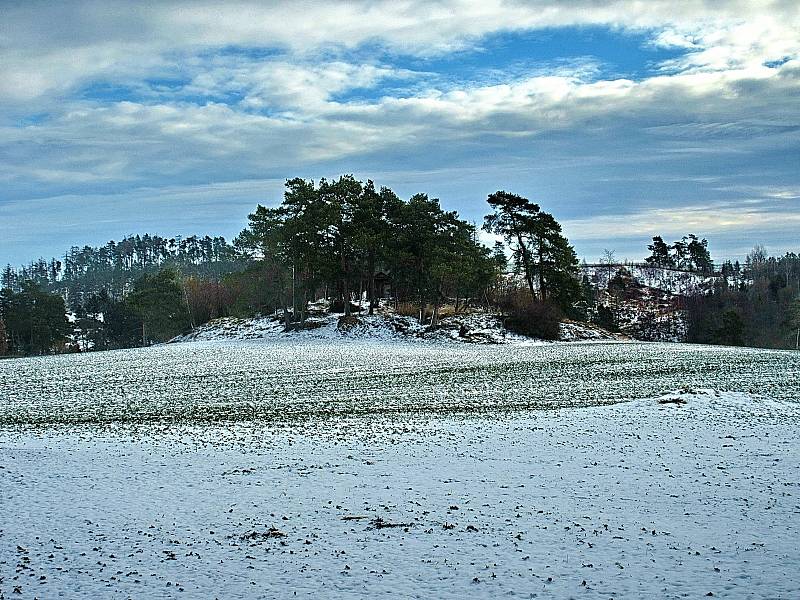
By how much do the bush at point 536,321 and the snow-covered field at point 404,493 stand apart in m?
31.8

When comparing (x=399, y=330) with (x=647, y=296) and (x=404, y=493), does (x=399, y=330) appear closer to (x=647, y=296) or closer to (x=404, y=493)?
(x=404, y=493)

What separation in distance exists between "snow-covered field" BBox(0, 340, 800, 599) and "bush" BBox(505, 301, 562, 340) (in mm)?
31768

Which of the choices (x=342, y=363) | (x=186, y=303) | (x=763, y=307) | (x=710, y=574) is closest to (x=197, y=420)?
(x=710, y=574)

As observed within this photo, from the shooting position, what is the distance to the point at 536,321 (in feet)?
184

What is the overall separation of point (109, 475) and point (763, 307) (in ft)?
320

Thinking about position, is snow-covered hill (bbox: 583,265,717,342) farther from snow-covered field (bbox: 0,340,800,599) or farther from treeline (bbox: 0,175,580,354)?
snow-covered field (bbox: 0,340,800,599)

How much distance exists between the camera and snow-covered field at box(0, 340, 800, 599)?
8039mm

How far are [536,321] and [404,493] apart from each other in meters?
46.0

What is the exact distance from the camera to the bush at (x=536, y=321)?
55719 millimetres

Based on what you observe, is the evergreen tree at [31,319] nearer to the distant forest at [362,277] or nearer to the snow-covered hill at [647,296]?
the distant forest at [362,277]

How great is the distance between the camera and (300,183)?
2248 inches

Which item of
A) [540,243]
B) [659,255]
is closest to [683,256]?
[659,255]

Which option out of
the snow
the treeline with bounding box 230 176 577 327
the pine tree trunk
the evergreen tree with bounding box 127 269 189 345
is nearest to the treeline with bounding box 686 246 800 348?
the snow

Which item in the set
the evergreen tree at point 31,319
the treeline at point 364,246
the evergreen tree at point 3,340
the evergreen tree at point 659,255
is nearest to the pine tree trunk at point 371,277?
the treeline at point 364,246
